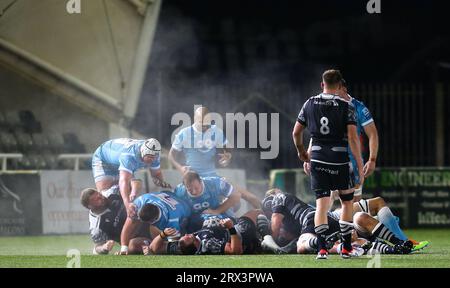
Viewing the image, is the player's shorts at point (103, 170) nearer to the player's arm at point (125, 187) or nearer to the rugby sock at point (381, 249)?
the player's arm at point (125, 187)

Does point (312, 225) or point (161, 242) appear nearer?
point (312, 225)

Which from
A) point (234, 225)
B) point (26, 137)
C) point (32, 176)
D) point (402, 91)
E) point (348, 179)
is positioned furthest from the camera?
point (402, 91)

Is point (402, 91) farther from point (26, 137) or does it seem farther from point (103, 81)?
point (26, 137)

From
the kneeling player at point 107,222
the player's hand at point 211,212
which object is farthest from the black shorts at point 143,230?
the player's hand at point 211,212

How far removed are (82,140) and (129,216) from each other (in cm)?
779

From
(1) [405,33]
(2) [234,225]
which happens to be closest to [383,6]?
(1) [405,33]

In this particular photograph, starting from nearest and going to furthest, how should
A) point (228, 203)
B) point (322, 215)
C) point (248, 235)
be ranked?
point (322, 215) → point (248, 235) → point (228, 203)

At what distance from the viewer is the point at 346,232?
11.2m

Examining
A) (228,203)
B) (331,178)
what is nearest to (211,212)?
(228,203)

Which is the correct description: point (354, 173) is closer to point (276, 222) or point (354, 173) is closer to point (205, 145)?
point (276, 222)

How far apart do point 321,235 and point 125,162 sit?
3117 millimetres

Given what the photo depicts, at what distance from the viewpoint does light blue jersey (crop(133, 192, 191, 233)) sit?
1239 centimetres
